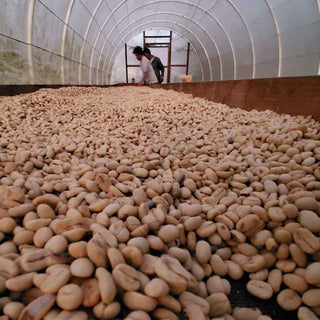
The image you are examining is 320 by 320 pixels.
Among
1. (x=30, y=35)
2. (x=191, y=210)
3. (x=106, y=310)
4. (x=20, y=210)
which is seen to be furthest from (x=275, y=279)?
(x=30, y=35)

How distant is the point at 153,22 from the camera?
9586mm

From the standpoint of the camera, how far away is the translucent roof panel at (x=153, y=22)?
2.96 m

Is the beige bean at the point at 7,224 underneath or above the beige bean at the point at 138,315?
above

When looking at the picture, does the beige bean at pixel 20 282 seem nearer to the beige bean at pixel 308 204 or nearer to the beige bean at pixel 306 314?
the beige bean at pixel 306 314

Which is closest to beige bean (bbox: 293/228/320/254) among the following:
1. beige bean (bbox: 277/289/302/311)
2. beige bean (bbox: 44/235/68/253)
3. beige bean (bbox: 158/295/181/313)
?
beige bean (bbox: 277/289/302/311)

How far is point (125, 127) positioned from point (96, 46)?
5907 millimetres

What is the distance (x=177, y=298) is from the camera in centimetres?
46

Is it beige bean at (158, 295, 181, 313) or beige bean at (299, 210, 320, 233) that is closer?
beige bean at (158, 295, 181, 313)

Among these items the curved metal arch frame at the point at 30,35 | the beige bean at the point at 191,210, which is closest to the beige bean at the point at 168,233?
the beige bean at the point at 191,210

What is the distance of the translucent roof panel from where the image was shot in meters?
2.96

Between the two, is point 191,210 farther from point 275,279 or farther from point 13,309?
point 13,309

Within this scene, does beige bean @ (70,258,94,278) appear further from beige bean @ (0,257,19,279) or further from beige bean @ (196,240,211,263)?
beige bean @ (196,240,211,263)

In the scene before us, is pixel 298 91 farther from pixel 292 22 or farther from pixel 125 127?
pixel 292 22

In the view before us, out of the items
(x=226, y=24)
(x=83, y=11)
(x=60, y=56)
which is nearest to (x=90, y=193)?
(x=60, y=56)
